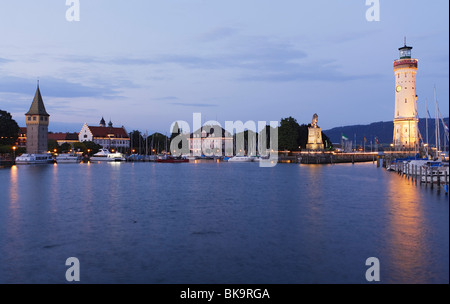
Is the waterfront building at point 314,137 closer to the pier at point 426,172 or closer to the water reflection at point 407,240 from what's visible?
the pier at point 426,172

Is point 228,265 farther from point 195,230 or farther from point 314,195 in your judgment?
point 314,195

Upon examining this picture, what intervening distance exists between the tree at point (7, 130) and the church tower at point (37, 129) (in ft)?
33.9

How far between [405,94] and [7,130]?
419 feet

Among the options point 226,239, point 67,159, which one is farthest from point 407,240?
point 67,159

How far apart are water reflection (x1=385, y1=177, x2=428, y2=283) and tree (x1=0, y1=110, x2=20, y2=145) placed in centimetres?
11983

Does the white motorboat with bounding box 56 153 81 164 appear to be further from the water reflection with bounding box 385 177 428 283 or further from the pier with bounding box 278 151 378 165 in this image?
the water reflection with bounding box 385 177 428 283

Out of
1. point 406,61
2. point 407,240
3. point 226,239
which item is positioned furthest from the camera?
point 406,61

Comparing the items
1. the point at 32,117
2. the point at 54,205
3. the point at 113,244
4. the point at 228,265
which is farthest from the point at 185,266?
the point at 32,117

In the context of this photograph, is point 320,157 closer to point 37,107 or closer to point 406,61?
point 406,61

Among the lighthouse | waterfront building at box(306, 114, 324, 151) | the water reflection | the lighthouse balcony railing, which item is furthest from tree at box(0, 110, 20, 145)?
the lighthouse balcony railing

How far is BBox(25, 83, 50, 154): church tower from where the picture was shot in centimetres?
14338

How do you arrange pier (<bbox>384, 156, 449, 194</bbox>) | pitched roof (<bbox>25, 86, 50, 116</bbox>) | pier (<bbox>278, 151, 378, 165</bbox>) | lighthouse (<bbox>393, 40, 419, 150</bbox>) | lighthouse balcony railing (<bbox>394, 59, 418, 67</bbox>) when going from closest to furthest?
pier (<bbox>384, 156, 449, 194</bbox>) < pier (<bbox>278, 151, 378, 165</bbox>) < lighthouse balcony railing (<bbox>394, 59, 418, 67</bbox>) < lighthouse (<bbox>393, 40, 419, 150</bbox>) < pitched roof (<bbox>25, 86, 50, 116</bbox>)

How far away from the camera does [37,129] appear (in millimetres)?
145000

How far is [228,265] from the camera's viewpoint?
1934 cm
